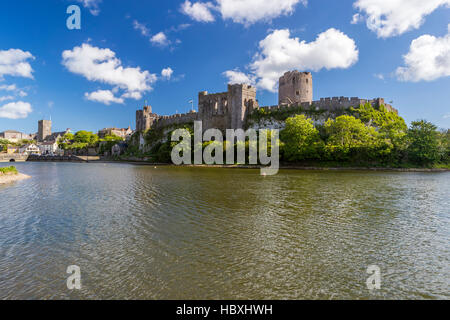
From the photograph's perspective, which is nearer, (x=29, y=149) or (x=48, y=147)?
(x=29, y=149)

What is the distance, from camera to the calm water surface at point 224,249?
509 cm

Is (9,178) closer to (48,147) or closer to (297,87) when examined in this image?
(297,87)

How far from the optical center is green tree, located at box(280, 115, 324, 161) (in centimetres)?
3859

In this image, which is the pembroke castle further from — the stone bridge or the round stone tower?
the stone bridge

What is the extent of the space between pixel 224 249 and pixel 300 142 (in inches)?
1375

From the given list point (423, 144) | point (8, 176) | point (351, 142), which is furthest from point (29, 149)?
point (423, 144)

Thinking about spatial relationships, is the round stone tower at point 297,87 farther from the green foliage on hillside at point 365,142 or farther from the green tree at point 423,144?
the green tree at point 423,144

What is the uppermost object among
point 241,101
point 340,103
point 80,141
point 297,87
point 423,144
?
point 297,87

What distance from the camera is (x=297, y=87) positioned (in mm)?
55875

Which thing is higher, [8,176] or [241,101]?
[241,101]

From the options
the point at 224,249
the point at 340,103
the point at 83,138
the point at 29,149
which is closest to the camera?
the point at 224,249

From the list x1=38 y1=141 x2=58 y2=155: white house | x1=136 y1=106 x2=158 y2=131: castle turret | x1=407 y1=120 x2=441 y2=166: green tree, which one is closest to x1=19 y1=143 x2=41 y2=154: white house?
x1=38 y1=141 x2=58 y2=155: white house
